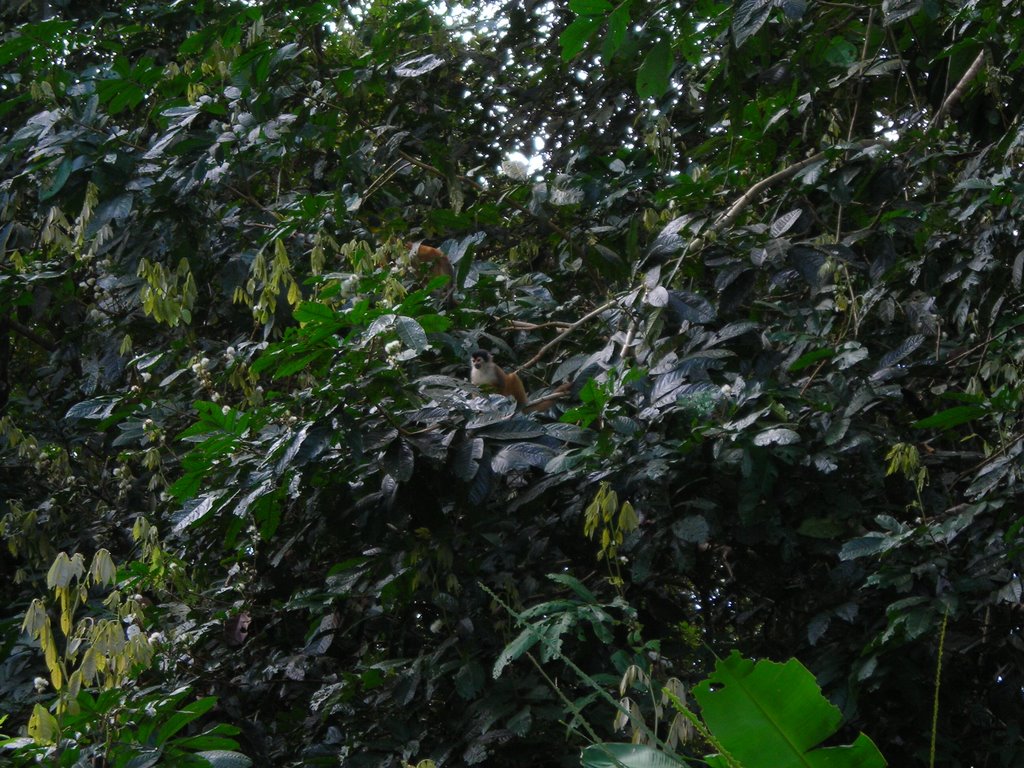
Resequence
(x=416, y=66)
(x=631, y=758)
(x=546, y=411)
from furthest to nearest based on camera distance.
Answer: (x=416, y=66) → (x=546, y=411) → (x=631, y=758)

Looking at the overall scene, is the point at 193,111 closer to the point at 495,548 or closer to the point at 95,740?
the point at 495,548

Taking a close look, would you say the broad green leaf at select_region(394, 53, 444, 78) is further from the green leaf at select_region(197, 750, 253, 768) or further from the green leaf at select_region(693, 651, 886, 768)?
the green leaf at select_region(693, 651, 886, 768)

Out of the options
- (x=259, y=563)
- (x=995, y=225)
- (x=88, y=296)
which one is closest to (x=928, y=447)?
(x=995, y=225)

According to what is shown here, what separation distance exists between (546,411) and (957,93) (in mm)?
1727

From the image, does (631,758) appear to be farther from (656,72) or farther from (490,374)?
(490,374)

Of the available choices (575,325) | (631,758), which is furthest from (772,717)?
(575,325)

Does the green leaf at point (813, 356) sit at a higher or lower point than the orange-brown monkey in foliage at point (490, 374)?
higher

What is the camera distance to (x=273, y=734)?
3.95m

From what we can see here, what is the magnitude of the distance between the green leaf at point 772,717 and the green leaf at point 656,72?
1955mm

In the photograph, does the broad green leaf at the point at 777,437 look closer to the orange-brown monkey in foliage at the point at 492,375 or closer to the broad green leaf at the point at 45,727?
the orange-brown monkey in foliage at the point at 492,375

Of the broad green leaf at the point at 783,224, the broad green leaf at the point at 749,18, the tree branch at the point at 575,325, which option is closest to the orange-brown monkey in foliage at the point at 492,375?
the tree branch at the point at 575,325

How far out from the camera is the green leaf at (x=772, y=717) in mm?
1392

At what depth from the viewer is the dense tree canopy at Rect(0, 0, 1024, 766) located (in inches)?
122

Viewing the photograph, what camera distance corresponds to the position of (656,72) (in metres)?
3.02
